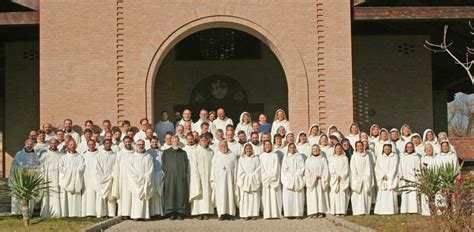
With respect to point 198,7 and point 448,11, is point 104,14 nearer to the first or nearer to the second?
point 198,7

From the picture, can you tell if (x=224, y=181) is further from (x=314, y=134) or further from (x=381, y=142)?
(x=381, y=142)

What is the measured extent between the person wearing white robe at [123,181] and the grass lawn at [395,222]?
4.23 meters

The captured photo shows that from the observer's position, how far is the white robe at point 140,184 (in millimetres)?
15102

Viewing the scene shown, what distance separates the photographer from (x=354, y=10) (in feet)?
61.5

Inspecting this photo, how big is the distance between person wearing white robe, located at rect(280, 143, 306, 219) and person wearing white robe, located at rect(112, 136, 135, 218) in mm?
3033

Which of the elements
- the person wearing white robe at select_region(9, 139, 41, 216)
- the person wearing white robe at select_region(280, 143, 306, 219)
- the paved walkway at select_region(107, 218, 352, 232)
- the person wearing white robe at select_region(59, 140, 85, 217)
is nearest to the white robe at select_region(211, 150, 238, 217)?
the paved walkway at select_region(107, 218, 352, 232)

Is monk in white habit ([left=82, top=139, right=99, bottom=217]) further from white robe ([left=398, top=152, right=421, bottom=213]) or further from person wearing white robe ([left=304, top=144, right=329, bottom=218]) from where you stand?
white robe ([left=398, top=152, right=421, bottom=213])

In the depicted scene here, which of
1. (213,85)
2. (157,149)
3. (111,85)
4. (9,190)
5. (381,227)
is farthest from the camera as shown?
(213,85)

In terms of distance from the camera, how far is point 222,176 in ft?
50.6

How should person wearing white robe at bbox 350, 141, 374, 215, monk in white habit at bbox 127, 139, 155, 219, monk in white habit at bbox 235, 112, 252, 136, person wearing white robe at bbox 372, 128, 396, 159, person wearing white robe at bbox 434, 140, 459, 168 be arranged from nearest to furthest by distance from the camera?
monk in white habit at bbox 127, 139, 155, 219 < person wearing white robe at bbox 350, 141, 374, 215 < person wearing white robe at bbox 434, 140, 459, 168 < person wearing white robe at bbox 372, 128, 396, 159 < monk in white habit at bbox 235, 112, 252, 136

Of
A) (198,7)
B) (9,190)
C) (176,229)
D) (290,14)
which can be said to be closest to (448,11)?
(290,14)

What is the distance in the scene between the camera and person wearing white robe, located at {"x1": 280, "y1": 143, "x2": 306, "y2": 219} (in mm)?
15414

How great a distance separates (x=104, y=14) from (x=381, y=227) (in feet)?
28.9

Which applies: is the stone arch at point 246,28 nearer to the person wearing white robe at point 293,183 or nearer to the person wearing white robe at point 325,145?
the person wearing white robe at point 325,145
